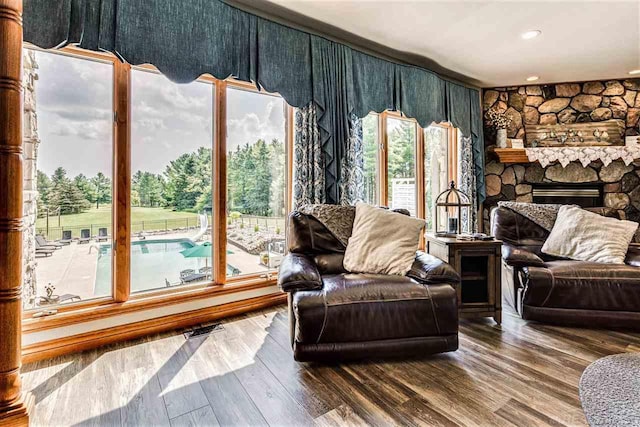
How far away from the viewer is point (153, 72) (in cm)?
255

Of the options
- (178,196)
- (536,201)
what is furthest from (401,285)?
(536,201)

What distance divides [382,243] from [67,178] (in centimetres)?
227

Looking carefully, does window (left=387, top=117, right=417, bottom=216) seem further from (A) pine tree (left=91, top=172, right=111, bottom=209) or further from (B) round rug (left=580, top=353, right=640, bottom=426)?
(A) pine tree (left=91, top=172, right=111, bottom=209)

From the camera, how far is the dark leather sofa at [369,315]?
74.8 inches

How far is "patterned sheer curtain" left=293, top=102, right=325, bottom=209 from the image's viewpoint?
10.0ft

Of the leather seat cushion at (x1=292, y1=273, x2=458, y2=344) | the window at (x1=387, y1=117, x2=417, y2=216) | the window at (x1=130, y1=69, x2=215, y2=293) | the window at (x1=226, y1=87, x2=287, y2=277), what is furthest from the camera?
the window at (x1=387, y1=117, x2=417, y2=216)

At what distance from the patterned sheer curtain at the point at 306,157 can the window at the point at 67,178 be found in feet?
4.87

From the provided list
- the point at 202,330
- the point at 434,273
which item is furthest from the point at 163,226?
the point at 434,273

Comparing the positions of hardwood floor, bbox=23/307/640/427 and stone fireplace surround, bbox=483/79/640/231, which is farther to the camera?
stone fireplace surround, bbox=483/79/640/231

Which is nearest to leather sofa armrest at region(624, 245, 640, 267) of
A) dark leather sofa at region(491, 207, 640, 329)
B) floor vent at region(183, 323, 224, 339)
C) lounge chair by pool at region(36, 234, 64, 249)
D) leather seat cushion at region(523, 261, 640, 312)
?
dark leather sofa at region(491, 207, 640, 329)

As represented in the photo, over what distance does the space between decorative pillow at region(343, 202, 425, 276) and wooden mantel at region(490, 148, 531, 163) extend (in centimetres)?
287

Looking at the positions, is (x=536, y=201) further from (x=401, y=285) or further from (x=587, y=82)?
(x=401, y=285)

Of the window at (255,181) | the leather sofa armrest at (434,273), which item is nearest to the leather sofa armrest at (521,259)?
the leather sofa armrest at (434,273)

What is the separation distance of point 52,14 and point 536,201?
5519mm
